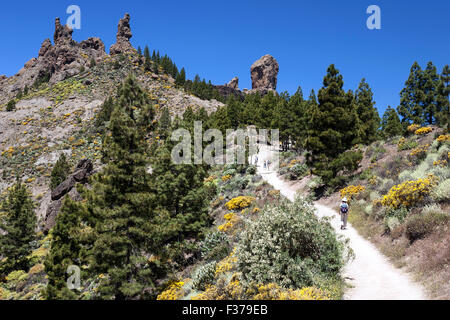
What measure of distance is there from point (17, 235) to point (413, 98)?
51.1m

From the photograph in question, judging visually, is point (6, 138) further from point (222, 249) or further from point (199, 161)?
point (222, 249)

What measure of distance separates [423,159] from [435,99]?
19037mm

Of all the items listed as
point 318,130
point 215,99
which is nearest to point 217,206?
point 318,130

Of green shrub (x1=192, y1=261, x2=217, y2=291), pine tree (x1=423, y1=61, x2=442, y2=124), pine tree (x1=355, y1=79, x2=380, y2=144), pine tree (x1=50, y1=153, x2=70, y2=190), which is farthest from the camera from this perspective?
pine tree (x1=50, y1=153, x2=70, y2=190)

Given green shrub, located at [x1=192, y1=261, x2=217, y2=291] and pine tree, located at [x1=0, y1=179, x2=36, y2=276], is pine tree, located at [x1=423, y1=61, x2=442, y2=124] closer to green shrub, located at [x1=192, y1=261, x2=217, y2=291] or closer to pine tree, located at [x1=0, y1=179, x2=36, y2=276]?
green shrub, located at [x1=192, y1=261, x2=217, y2=291]

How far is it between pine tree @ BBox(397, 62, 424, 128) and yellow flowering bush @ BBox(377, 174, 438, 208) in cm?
2490

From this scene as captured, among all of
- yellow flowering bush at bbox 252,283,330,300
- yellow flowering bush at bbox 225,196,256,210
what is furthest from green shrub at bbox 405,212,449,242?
yellow flowering bush at bbox 225,196,256,210

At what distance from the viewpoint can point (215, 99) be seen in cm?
11500

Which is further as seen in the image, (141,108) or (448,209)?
(141,108)

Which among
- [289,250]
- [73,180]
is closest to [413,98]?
[289,250]

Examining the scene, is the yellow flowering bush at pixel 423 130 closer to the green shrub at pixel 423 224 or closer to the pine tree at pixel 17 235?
the green shrub at pixel 423 224

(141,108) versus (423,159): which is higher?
(141,108)

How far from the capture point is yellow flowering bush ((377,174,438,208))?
11.2 m
